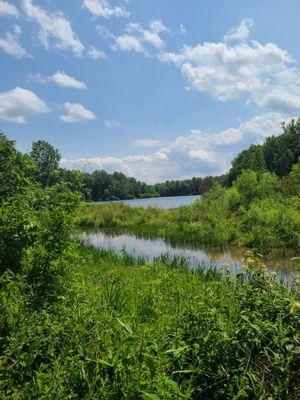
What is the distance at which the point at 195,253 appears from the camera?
17.5 meters

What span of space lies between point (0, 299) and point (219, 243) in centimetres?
1591

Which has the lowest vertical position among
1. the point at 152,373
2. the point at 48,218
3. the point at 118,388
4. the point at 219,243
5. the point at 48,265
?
the point at 219,243

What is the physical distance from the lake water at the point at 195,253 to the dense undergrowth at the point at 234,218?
3.04 feet

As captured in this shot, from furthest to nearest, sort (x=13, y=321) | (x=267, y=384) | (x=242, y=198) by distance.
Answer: (x=242, y=198) → (x=13, y=321) → (x=267, y=384)

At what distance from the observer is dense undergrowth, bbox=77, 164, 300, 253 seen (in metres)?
17.5

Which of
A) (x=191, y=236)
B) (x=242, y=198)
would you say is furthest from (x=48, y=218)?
(x=242, y=198)

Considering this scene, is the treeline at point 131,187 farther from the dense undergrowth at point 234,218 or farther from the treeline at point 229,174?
the dense undergrowth at point 234,218

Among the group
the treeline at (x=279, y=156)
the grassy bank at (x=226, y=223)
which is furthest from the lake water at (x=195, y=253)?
the treeline at (x=279, y=156)

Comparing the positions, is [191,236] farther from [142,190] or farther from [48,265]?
[142,190]

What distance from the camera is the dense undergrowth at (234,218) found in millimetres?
17469

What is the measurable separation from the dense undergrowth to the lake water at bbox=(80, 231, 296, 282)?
0.93m

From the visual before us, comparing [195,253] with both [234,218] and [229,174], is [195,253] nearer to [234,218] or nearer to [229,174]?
[234,218]

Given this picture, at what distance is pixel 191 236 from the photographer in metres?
20.8

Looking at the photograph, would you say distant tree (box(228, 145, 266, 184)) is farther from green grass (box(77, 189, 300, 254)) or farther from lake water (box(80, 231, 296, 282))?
lake water (box(80, 231, 296, 282))
